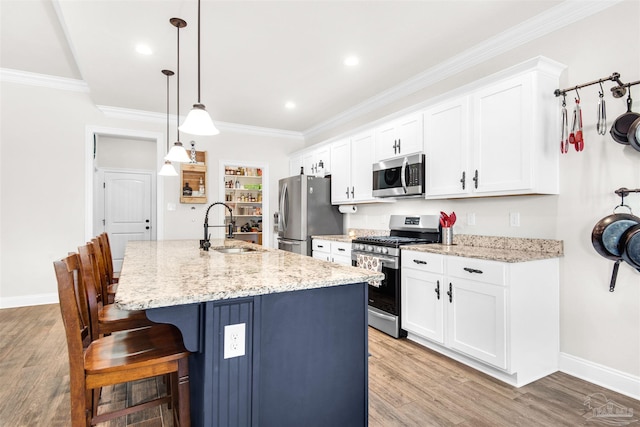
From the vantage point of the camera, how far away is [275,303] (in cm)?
133

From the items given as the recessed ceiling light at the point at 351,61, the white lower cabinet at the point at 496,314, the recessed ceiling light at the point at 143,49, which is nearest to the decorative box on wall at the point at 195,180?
the recessed ceiling light at the point at 143,49

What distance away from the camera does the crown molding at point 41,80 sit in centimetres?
412

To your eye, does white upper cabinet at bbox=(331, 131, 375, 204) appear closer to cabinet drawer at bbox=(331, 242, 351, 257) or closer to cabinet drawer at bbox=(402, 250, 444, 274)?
cabinet drawer at bbox=(331, 242, 351, 257)

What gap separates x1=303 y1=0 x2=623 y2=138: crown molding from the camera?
7.86 feet

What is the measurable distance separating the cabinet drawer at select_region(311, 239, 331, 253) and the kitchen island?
2.69m

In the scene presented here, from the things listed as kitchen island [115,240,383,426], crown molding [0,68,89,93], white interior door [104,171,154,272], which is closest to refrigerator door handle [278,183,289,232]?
crown molding [0,68,89,93]

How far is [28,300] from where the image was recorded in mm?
4250

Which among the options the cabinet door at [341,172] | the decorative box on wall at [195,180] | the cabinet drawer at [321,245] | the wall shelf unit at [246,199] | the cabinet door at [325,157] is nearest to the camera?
the cabinet drawer at [321,245]

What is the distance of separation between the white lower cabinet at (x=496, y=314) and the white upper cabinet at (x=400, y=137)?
1224mm

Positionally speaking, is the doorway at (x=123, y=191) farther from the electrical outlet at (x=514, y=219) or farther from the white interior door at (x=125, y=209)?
the electrical outlet at (x=514, y=219)

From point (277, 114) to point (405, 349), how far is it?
3.73m

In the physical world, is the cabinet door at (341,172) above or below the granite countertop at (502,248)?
above

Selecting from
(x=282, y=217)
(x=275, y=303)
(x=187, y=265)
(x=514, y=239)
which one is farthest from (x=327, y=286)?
(x=282, y=217)

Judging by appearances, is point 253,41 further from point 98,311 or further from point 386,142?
point 98,311
